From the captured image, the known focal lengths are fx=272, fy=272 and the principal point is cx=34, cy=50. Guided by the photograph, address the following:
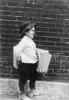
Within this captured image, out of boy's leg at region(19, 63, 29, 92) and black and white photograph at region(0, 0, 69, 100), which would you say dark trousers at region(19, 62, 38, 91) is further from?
black and white photograph at region(0, 0, 69, 100)

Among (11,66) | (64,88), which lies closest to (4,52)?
(11,66)

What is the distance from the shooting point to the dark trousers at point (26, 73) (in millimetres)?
5148

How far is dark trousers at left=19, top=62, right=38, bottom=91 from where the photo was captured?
515 cm

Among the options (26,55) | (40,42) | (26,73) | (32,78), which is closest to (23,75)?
(26,73)

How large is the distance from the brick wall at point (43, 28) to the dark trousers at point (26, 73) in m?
0.39

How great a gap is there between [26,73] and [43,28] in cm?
105

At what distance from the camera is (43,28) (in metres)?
5.62

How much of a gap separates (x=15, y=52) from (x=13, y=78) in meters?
0.98

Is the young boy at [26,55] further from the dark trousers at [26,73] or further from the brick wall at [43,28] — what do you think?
the brick wall at [43,28]

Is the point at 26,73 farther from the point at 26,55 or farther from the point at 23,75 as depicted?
the point at 26,55

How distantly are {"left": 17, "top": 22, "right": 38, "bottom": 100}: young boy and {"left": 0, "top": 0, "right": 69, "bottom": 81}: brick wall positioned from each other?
49 cm

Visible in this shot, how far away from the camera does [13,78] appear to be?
578 cm

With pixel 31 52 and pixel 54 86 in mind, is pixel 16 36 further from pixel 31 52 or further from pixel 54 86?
pixel 54 86

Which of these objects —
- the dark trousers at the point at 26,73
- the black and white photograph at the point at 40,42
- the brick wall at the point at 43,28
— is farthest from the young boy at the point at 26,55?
the brick wall at the point at 43,28
